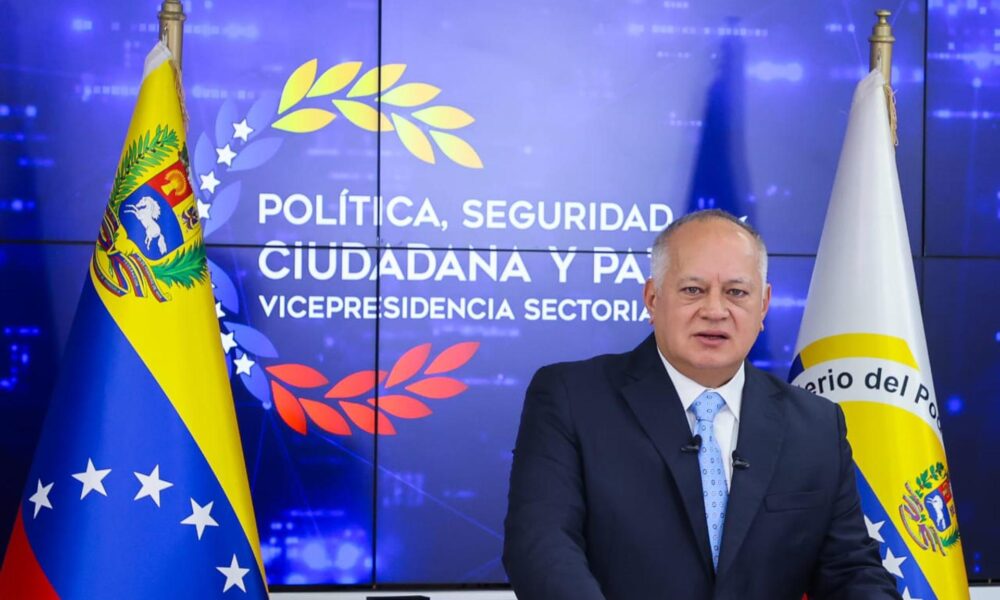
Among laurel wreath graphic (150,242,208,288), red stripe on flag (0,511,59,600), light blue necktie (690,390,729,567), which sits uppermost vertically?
laurel wreath graphic (150,242,208,288)

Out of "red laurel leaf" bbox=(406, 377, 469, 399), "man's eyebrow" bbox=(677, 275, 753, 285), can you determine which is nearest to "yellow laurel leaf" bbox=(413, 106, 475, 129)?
"red laurel leaf" bbox=(406, 377, 469, 399)

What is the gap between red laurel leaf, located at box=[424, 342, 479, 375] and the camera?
4121mm

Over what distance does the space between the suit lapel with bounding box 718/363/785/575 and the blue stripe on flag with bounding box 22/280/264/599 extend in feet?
5.44

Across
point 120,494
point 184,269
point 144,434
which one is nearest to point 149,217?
point 184,269

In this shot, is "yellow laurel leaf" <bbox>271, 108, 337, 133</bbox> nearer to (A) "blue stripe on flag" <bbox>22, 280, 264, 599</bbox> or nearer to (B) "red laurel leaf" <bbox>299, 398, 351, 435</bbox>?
(B) "red laurel leaf" <bbox>299, 398, 351, 435</bbox>

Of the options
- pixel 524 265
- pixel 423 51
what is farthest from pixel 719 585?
pixel 423 51

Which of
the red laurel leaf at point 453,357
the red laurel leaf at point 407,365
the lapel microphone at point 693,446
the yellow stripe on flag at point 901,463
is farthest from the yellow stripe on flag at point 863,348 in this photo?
the lapel microphone at point 693,446

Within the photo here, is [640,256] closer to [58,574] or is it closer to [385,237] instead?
[385,237]

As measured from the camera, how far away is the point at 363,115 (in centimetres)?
409

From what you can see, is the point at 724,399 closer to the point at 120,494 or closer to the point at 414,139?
the point at 120,494

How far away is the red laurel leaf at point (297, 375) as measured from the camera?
13.3ft

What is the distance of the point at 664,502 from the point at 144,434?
167 cm

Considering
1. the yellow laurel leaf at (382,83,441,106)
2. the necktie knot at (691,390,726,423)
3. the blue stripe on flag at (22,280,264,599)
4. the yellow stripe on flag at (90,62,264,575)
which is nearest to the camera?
the necktie knot at (691,390,726,423)

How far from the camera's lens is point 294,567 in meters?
4.06
